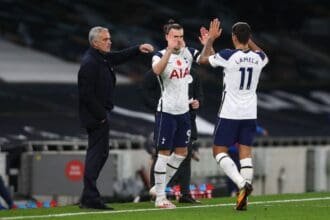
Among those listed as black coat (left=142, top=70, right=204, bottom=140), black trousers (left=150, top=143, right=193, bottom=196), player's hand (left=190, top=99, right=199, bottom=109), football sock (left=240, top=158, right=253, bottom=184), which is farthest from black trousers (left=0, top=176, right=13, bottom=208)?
football sock (left=240, top=158, right=253, bottom=184)

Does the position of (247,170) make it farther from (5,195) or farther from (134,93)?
(134,93)

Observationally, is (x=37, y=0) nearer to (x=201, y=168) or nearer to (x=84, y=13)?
(x=84, y=13)

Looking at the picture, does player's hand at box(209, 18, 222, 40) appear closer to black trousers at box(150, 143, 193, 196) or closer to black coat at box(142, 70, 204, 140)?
black coat at box(142, 70, 204, 140)

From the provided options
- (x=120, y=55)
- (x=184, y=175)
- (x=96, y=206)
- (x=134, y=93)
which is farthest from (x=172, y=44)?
(x=134, y=93)

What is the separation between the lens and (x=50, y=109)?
2098 centimetres

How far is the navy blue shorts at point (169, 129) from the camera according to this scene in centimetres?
1249

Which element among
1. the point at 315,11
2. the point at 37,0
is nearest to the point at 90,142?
the point at 37,0

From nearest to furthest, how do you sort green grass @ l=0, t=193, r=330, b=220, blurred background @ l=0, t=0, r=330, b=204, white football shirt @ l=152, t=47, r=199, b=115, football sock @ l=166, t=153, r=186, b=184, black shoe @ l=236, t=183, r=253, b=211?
green grass @ l=0, t=193, r=330, b=220 < black shoe @ l=236, t=183, r=253, b=211 < white football shirt @ l=152, t=47, r=199, b=115 < football sock @ l=166, t=153, r=186, b=184 < blurred background @ l=0, t=0, r=330, b=204

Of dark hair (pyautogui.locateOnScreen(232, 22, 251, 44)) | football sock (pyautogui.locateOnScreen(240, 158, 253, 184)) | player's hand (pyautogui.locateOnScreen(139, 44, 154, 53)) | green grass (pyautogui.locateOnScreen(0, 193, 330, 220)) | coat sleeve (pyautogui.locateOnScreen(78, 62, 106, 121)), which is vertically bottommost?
green grass (pyautogui.locateOnScreen(0, 193, 330, 220))

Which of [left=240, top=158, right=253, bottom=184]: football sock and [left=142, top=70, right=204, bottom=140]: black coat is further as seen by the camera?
[left=142, top=70, right=204, bottom=140]: black coat

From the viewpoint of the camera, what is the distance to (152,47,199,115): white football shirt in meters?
12.4

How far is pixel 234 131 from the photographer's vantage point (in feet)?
40.0

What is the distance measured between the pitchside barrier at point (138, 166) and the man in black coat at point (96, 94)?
4716 millimetres

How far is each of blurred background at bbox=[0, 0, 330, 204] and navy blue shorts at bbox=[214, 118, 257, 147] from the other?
503 cm
